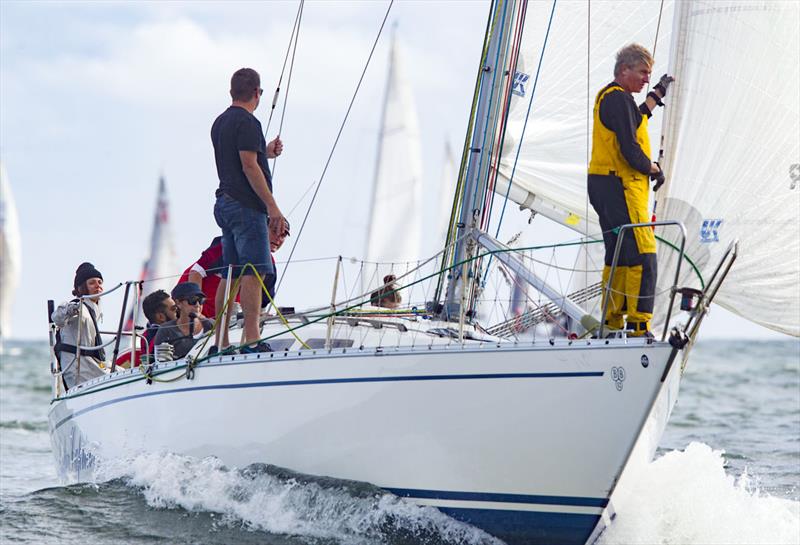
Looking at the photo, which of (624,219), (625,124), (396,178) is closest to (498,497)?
(624,219)

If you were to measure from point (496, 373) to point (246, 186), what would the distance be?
1.85 meters

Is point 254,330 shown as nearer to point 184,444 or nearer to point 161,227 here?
point 184,444

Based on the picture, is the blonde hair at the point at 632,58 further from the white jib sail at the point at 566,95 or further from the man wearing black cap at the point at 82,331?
the man wearing black cap at the point at 82,331

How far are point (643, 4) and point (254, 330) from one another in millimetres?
4158

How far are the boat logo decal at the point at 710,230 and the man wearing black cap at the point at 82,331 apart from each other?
415 cm

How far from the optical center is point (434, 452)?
18.7 ft

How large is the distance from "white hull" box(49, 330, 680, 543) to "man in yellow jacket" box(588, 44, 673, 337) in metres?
0.42

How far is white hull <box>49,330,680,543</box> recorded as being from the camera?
542 centimetres

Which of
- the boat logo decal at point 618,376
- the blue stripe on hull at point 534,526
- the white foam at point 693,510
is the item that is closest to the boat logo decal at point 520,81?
the white foam at point 693,510

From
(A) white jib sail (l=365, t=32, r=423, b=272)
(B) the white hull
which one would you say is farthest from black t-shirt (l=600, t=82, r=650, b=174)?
(A) white jib sail (l=365, t=32, r=423, b=272)

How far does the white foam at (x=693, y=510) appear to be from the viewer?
19.2ft

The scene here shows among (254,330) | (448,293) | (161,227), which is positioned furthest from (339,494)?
(161,227)

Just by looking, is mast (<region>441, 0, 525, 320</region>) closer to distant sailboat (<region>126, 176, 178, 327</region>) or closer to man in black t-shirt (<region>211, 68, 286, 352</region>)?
man in black t-shirt (<region>211, 68, 286, 352</region>)

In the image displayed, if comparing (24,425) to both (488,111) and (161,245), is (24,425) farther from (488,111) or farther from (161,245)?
(161,245)
